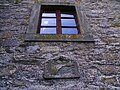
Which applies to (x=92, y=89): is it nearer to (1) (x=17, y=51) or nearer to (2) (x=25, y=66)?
(2) (x=25, y=66)

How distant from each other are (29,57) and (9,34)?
78cm

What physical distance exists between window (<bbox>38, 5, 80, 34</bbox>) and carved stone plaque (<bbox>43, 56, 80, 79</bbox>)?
0.99 metres

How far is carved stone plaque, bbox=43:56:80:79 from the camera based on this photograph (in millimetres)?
3121

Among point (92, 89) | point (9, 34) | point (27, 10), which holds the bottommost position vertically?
point (92, 89)

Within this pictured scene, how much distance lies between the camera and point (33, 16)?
456 cm

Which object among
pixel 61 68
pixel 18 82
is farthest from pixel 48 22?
pixel 18 82

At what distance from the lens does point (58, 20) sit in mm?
4668

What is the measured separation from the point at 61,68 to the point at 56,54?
35 centimetres

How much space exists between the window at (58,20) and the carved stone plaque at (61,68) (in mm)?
987

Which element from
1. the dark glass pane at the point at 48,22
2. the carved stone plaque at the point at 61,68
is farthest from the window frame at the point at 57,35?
the carved stone plaque at the point at 61,68

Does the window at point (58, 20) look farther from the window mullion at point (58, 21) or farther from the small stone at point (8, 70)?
the small stone at point (8, 70)

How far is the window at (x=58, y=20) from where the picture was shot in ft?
14.3

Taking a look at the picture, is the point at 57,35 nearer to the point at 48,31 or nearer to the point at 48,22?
the point at 48,31

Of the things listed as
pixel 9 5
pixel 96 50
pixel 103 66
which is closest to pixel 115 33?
pixel 96 50
